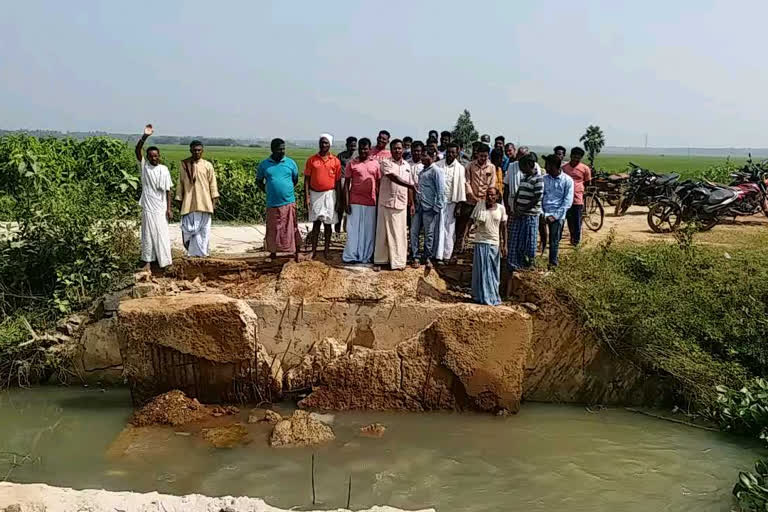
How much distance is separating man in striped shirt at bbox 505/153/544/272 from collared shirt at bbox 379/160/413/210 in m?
1.24

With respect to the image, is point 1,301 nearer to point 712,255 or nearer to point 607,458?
point 607,458

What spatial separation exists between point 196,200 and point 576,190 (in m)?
4.66

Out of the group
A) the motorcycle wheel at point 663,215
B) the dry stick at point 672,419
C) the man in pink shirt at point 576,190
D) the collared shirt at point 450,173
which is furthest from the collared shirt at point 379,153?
the motorcycle wheel at point 663,215

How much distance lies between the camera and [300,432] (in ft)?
21.3

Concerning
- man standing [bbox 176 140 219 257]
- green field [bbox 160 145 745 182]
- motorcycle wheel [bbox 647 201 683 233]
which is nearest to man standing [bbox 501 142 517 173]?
→ motorcycle wheel [bbox 647 201 683 233]

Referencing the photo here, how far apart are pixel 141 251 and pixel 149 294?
66 centimetres

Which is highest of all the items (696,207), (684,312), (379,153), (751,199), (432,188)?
(379,153)

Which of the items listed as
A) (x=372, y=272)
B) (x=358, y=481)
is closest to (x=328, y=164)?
(x=372, y=272)

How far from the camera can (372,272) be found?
803 centimetres

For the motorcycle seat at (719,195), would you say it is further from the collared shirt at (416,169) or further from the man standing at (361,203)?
the man standing at (361,203)

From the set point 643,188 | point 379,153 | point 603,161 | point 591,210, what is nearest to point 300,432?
point 379,153

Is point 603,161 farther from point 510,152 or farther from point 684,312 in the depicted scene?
point 684,312

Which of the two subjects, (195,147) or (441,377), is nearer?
(441,377)

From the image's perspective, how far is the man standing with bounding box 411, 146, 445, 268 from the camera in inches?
316
